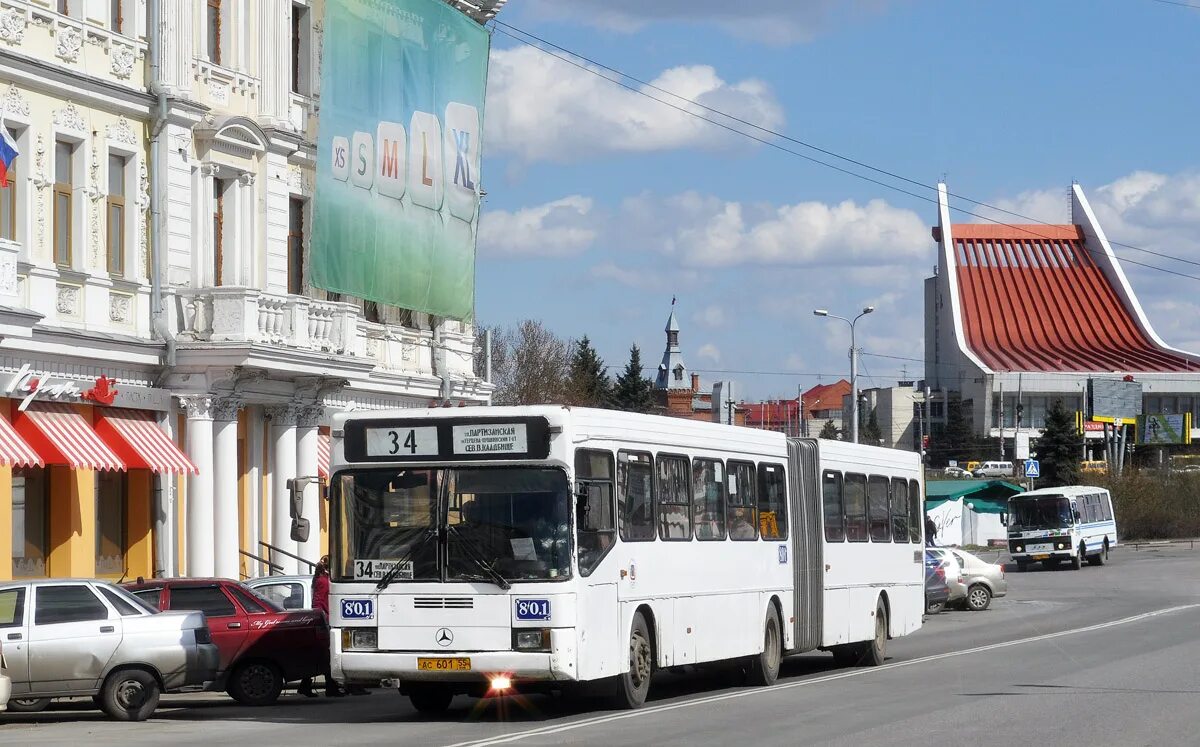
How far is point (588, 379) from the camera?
107 metres

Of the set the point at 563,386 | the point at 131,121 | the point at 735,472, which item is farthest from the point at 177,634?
the point at 563,386

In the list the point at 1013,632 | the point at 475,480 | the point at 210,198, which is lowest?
the point at 1013,632

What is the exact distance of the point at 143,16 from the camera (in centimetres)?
2958

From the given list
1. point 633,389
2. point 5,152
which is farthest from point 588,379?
point 5,152

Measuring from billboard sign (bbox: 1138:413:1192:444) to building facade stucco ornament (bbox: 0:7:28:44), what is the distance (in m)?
116

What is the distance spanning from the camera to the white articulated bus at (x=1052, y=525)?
62125mm

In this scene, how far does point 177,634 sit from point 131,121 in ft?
44.4

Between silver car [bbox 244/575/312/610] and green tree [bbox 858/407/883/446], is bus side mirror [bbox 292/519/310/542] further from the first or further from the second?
green tree [bbox 858/407/883/446]

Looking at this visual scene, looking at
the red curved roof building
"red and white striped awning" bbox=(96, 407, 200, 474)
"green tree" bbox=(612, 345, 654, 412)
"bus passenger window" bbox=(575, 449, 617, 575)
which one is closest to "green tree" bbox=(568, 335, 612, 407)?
"green tree" bbox=(612, 345, 654, 412)

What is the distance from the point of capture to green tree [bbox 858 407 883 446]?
15288 cm

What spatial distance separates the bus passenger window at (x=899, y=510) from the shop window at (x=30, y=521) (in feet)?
43.0

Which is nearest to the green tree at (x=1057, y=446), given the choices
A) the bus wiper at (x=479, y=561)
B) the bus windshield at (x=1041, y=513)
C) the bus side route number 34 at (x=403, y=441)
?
the bus windshield at (x=1041, y=513)

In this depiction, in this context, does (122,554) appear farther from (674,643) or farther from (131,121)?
(674,643)

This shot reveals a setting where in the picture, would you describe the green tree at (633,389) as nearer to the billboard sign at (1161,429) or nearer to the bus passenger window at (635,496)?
the billboard sign at (1161,429)
